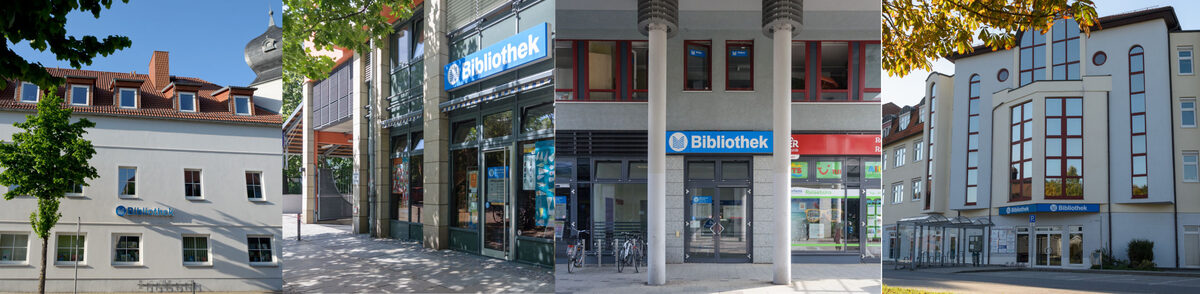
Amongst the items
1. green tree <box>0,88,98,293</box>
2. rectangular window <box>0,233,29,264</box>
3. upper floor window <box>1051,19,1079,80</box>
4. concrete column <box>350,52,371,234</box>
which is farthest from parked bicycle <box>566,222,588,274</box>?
upper floor window <box>1051,19,1079,80</box>

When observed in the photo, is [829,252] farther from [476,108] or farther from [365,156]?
[365,156]

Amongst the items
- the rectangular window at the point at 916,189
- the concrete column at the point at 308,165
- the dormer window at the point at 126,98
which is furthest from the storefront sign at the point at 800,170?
the dormer window at the point at 126,98

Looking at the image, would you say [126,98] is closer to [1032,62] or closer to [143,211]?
[143,211]

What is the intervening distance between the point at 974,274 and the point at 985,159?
1.06 m

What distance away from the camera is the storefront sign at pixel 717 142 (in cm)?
445

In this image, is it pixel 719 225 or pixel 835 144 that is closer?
pixel 835 144

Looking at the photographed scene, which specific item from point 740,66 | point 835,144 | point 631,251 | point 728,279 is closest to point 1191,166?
point 835,144

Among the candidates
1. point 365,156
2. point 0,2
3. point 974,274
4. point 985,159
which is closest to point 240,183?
point 365,156

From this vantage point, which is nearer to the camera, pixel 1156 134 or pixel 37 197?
pixel 37 197

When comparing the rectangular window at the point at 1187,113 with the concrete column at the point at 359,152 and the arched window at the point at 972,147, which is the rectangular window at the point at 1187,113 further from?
the concrete column at the point at 359,152

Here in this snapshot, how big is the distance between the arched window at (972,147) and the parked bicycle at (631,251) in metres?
2.06

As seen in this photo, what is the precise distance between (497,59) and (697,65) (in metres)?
1.73

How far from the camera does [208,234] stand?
3.10 metres

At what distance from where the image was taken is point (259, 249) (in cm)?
335
